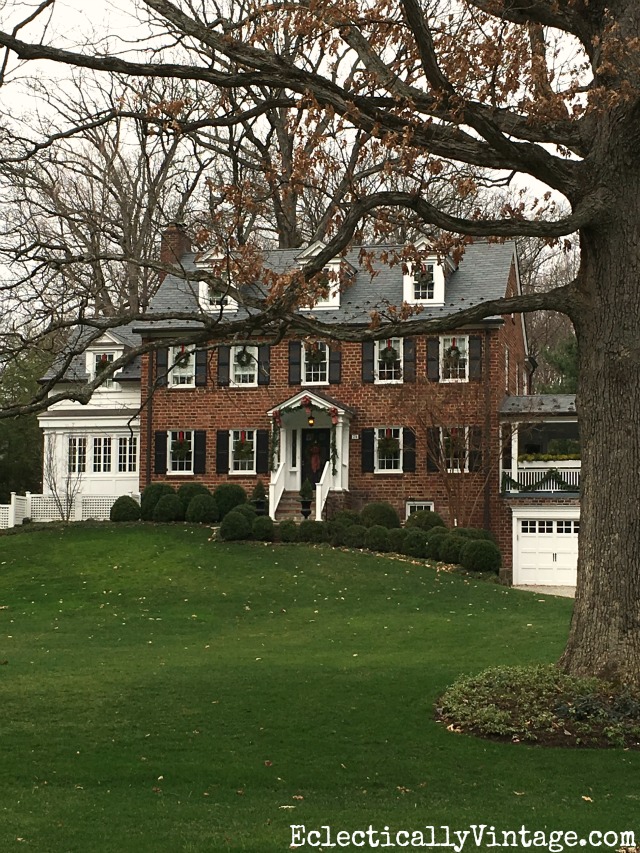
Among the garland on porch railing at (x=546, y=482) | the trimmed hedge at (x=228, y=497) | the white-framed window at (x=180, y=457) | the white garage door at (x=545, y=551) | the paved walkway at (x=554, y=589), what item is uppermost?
the white-framed window at (x=180, y=457)

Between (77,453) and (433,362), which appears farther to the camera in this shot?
(77,453)

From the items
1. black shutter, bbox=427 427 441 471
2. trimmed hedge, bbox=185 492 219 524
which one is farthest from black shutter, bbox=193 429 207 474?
black shutter, bbox=427 427 441 471

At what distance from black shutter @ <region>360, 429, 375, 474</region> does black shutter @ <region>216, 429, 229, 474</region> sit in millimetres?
3829

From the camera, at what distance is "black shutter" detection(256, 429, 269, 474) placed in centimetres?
3216

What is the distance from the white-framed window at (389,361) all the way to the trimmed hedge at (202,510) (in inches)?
227

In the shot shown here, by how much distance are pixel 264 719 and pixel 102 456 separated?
2427 centimetres

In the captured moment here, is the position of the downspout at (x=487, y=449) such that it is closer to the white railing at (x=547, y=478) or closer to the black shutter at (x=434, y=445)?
the white railing at (x=547, y=478)

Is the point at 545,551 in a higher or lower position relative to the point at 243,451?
lower

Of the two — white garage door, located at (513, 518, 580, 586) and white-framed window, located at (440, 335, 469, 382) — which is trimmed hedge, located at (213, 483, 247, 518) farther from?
white garage door, located at (513, 518, 580, 586)

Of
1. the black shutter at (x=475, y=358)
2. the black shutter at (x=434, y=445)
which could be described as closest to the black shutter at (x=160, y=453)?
the black shutter at (x=434, y=445)

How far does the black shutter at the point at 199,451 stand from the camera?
3262 cm

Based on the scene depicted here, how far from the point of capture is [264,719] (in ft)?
36.2

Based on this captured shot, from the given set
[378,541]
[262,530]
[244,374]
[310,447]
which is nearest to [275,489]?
[310,447]

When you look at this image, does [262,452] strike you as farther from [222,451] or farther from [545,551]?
[545,551]
